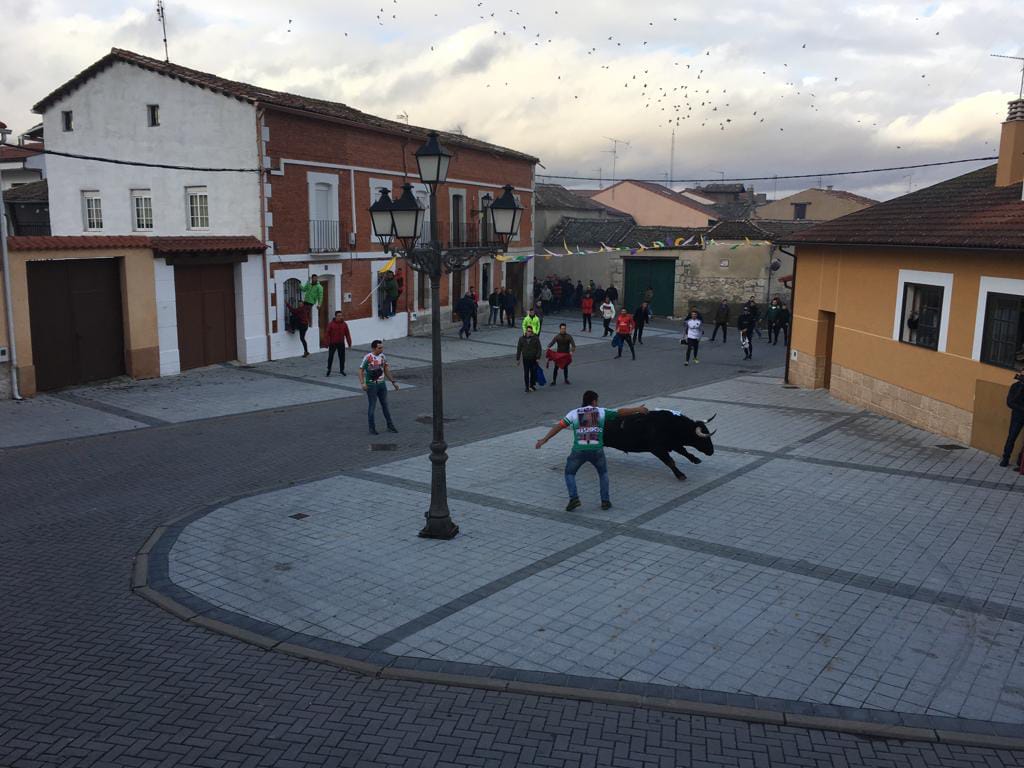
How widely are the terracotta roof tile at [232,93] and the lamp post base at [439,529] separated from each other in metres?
16.0

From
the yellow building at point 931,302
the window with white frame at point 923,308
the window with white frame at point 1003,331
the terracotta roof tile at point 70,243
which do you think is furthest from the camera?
the terracotta roof tile at point 70,243

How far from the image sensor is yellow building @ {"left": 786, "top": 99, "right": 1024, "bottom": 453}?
13.3 metres

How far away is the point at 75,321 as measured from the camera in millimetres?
17656

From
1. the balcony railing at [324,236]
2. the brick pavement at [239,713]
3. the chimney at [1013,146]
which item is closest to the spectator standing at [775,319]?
the chimney at [1013,146]

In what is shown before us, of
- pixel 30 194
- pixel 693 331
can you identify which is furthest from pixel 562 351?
pixel 30 194

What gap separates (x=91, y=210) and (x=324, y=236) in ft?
25.3

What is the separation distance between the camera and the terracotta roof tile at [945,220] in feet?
44.2

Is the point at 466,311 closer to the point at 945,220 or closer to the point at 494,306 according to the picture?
the point at 494,306

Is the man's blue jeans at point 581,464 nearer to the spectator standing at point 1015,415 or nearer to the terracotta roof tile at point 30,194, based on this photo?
the spectator standing at point 1015,415

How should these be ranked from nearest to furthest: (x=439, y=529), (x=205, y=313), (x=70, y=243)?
(x=439, y=529) → (x=70, y=243) → (x=205, y=313)

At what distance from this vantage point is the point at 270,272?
22.4m

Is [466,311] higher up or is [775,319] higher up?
[466,311]

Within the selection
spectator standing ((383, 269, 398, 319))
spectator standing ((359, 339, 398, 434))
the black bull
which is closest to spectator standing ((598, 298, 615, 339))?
spectator standing ((383, 269, 398, 319))

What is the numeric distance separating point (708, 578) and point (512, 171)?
29.5 m
